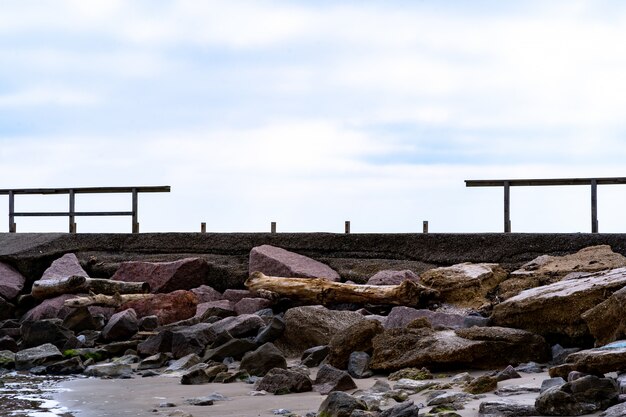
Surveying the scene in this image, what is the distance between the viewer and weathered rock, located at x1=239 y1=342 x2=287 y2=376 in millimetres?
7973

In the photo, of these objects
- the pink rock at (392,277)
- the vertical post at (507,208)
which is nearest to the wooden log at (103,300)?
the pink rock at (392,277)

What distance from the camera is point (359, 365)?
24.5ft

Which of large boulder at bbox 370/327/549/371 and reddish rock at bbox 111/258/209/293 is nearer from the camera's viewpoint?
large boulder at bbox 370/327/549/371

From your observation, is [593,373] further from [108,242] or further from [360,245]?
[108,242]

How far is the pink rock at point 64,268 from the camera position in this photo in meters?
13.8

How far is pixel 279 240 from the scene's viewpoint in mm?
13453

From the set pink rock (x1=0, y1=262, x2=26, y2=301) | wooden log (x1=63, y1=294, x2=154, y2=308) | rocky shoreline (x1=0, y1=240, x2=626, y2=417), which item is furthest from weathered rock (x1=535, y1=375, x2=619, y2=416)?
pink rock (x1=0, y1=262, x2=26, y2=301)

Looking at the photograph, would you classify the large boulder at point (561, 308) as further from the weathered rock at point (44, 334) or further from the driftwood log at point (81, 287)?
the driftwood log at point (81, 287)

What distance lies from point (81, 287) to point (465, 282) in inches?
242

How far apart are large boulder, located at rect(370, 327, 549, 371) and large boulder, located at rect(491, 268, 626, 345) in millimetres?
371

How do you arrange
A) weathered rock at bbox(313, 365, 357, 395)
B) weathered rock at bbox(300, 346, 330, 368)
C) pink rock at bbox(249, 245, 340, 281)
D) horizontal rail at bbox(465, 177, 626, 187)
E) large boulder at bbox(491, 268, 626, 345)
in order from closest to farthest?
weathered rock at bbox(313, 365, 357, 395) < large boulder at bbox(491, 268, 626, 345) < weathered rock at bbox(300, 346, 330, 368) < pink rock at bbox(249, 245, 340, 281) < horizontal rail at bbox(465, 177, 626, 187)

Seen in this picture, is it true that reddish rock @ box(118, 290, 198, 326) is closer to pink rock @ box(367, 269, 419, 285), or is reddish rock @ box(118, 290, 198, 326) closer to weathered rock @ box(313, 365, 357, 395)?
pink rock @ box(367, 269, 419, 285)

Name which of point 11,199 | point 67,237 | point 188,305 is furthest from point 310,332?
point 11,199

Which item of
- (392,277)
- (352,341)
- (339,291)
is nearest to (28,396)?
(352,341)
